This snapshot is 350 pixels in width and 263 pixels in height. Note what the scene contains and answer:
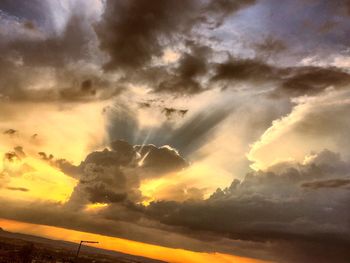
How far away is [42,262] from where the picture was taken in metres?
197

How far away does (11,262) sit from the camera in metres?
152

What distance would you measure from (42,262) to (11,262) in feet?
155

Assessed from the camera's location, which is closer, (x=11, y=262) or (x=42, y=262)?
(x=11, y=262)
